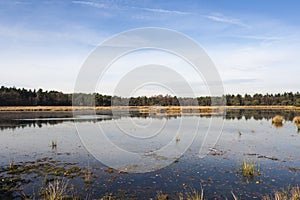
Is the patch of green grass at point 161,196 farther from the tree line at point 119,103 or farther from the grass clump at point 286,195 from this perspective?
the tree line at point 119,103

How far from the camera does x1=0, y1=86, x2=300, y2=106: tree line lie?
96.1 m

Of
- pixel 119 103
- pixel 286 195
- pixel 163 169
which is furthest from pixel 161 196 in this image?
pixel 119 103

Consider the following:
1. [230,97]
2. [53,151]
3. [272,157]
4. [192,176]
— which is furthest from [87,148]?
[230,97]

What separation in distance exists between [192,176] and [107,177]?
13.6 feet

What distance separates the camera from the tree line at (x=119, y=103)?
315 ft

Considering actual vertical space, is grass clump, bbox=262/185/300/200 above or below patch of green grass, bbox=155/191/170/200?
above

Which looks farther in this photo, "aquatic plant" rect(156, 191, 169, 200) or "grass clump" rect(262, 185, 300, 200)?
"aquatic plant" rect(156, 191, 169, 200)

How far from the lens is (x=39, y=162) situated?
14.3 m

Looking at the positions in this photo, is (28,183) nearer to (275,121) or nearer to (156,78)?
(156,78)

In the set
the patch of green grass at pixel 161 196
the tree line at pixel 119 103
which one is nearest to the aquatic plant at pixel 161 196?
the patch of green grass at pixel 161 196

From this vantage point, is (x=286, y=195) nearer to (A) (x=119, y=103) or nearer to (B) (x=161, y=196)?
(B) (x=161, y=196)

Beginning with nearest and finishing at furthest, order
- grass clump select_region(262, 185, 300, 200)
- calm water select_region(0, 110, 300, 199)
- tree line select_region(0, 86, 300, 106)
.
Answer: grass clump select_region(262, 185, 300, 200), calm water select_region(0, 110, 300, 199), tree line select_region(0, 86, 300, 106)

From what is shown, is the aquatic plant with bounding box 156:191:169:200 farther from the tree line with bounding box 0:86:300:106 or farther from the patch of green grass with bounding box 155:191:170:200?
the tree line with bounding box 0:86:300:106

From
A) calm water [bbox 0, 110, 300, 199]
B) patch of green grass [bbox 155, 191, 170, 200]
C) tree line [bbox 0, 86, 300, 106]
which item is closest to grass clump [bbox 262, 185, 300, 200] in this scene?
calm water [bbox 0, 110, 300, 199]
